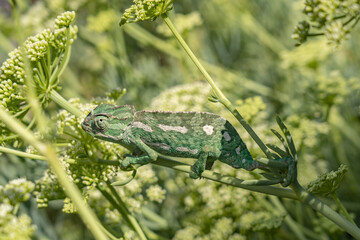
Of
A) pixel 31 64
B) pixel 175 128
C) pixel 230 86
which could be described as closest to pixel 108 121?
pixel 175 128

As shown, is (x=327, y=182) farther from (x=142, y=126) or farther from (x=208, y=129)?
(x=142, y=126)

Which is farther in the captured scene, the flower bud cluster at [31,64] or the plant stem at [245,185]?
the flower bud cluster at [31,64]

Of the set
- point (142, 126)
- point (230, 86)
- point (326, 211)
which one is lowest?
point (326, 211)

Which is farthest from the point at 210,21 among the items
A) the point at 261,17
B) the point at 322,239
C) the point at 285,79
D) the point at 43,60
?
the point at 43,60

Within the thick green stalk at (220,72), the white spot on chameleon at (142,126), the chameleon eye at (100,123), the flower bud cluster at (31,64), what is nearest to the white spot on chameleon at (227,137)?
the white spot on chameleon at (142,126)

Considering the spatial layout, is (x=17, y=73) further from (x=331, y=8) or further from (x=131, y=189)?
(x=331, y=8)

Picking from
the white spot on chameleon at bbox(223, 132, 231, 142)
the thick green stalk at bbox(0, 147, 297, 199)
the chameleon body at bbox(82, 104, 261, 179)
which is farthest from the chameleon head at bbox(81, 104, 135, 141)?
the white spot on chameleon at bbox(223, 132, 231, 142)

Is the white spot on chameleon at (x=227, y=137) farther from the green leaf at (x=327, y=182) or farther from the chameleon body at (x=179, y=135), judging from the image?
the green leaf at (x=327, y=182)
